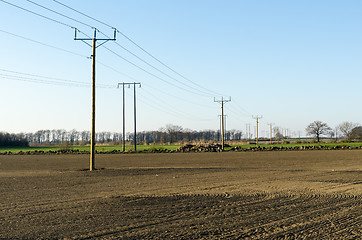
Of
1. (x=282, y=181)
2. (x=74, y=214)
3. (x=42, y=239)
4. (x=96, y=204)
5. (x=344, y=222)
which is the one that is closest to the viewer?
(x=42, y=239)

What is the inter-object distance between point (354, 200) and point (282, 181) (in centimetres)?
667

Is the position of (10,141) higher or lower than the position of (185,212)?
higher

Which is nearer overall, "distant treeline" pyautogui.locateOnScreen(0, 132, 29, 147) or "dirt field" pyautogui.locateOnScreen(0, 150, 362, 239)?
"dirt field" pyautogui.locateOnScreen(0, 150, 362, 239)

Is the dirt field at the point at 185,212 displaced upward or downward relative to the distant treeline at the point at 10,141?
downward

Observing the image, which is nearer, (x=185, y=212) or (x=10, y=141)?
(x=185, y=212)

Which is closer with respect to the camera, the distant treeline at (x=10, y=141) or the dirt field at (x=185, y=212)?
the dirt field at (x=185, y=212)

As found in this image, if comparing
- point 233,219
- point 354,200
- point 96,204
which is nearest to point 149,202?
point 96,204

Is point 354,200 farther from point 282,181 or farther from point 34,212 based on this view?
point 34,212

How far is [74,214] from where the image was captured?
11.6 metres

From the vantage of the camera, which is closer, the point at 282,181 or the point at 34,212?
the point at 34,212

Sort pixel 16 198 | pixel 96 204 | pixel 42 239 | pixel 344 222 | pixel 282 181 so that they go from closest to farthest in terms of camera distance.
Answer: pixel 42 239
pixel 344 222
pixel 96 204
pixel 16 198
pixel 282 181

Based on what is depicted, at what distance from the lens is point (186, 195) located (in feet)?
50.9

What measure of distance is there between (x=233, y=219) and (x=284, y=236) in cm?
208

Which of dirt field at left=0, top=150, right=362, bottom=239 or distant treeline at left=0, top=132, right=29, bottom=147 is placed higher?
distant treeline at left=0, top=132, right=29, bottom=147
